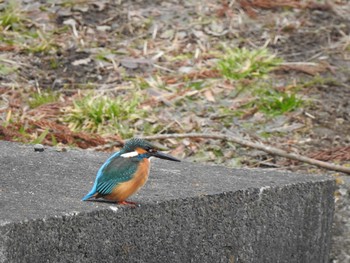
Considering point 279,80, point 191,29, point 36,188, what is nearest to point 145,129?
point 279,80

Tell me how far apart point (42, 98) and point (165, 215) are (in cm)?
250

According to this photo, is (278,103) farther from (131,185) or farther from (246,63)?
(131,185)

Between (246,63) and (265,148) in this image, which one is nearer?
(265,148)

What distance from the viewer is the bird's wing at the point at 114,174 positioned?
2803mm

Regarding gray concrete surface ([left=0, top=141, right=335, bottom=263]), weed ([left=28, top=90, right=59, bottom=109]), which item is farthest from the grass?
gray concrete surface ([left=0, top=141, right=335, bottom=263])

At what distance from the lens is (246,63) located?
18.9 feet

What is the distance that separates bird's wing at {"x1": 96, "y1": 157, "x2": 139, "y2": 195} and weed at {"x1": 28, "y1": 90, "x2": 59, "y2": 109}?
2.60 meters

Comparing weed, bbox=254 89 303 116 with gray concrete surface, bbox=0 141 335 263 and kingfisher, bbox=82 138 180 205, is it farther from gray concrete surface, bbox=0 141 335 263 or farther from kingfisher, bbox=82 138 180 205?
kingfisher, bbox=82 138 180 205

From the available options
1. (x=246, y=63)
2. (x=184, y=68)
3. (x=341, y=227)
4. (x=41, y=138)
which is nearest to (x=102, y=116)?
(x=41, y=138)

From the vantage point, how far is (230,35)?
6332 millimetres

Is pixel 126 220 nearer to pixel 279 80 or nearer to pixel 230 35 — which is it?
pixel 279 80

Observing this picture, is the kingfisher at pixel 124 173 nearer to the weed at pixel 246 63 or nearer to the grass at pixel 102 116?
the grass at pixel 102 116

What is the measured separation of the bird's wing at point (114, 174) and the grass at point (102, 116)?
7.15 feet

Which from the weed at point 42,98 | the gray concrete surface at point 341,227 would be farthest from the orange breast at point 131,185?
the weed at point 42,98
